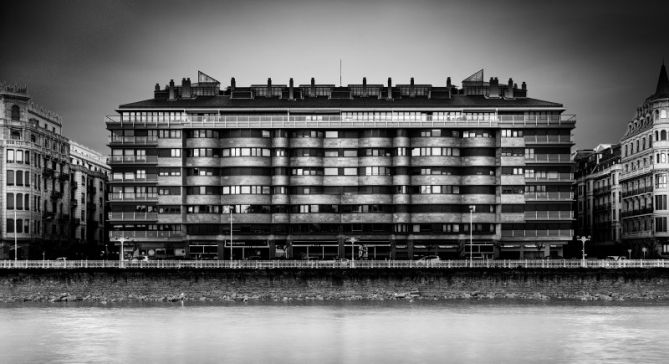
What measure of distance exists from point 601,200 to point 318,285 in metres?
85.2

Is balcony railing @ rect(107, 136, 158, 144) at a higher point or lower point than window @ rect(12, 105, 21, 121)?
lower

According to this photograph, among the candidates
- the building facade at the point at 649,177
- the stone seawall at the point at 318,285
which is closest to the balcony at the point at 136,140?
the stone seawall at the point at 318,285

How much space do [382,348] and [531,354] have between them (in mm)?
11002

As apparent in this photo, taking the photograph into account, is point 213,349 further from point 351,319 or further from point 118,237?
point 118,237

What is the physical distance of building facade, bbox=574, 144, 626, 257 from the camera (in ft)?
570

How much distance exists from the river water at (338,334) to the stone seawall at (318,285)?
24.1ft

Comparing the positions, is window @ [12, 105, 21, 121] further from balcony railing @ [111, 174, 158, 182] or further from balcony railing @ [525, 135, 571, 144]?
balcony railing @ [525, 135, 571, 144]

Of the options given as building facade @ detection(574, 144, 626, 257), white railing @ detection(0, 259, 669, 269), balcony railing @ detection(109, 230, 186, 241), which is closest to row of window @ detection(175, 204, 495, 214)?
balcony railing @ detection(109, 230, 186, 241)

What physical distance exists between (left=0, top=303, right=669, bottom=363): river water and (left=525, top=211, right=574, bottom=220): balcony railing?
49.9 meters

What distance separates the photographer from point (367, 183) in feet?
507

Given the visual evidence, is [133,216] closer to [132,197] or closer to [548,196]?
[132,197]

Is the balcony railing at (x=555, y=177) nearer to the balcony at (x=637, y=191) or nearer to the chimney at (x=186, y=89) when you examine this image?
the balcony at (x=637, y=191)

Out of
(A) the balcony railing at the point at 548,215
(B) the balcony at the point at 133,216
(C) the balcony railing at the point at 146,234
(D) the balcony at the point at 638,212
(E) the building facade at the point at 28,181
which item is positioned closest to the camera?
(E) the building facade at the point at 28,181

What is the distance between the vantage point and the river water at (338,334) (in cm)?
7100
